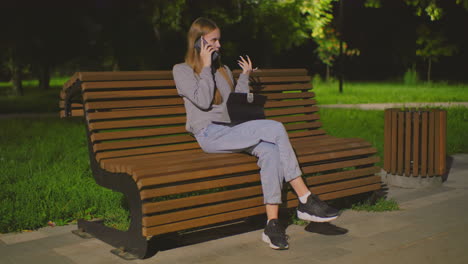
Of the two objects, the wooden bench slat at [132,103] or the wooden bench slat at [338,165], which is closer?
the wooden bench slat at [132,103]

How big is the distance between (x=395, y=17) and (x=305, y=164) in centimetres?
3452

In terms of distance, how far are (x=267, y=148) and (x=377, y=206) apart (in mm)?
1523

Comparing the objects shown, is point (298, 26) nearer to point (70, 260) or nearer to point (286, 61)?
point (70, 260)

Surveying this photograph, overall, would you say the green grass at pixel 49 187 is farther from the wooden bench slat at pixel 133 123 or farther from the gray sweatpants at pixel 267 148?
the gray sweatpants at pixel 267 148

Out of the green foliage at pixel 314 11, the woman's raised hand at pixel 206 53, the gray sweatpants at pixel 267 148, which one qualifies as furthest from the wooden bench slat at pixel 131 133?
the green foliage at pixel 314 11

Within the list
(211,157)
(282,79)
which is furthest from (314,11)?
(211,157)

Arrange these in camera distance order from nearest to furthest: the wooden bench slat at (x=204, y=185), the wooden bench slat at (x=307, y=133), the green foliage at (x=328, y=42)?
the wooden bench slat at (x=204, y=185)
the wooden bench slat at (x=307, y=133)
the green foliage at (x=328, y=42)

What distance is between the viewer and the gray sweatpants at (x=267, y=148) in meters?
4.30

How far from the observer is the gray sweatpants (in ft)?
14.1

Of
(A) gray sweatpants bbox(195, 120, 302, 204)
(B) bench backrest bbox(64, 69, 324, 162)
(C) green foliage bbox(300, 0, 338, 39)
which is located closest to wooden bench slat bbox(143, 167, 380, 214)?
(A) gray sweatpants bbox(195, 120, 302, 204)

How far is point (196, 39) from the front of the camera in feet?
15.6

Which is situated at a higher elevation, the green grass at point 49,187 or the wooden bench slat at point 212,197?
the wooden bench slat at point 212,197

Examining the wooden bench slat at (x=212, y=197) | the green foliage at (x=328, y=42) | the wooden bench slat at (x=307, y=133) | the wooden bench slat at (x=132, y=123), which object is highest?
the green foliage at (x=328, y=42)

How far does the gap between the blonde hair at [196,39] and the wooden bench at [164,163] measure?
13.7 inches
